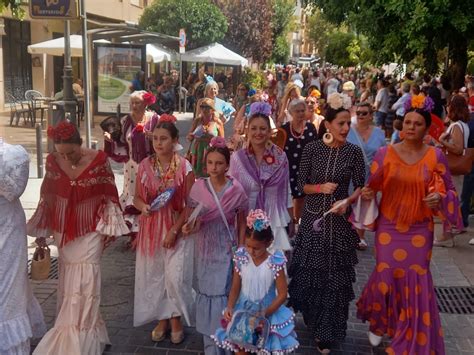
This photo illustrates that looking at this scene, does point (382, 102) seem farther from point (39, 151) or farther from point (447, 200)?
point (447, 200)

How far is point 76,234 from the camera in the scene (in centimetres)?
404

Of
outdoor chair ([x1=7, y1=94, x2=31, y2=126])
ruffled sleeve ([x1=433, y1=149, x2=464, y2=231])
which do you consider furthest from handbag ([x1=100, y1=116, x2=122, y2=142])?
outdoor chair ([x1=7, y1=94, x2=31, y2=126])

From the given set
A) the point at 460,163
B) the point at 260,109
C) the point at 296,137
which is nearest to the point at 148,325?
the point at 260,109

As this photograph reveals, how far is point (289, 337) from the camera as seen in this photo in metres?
3.60

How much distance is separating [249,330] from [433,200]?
158 centimetres

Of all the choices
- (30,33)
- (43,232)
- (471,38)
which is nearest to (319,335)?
(43,232)

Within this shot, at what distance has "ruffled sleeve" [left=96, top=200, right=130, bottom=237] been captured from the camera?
407cm

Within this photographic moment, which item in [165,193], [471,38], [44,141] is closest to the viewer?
[165,193]

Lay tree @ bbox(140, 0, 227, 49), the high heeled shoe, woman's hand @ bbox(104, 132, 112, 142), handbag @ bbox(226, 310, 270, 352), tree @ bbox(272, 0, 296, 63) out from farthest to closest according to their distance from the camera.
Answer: tree @ bbox(272, 0, 296, 63) → tree @ bbox(140, 0, 227, 49) → the high heeled shoe → woman's hand @ bbox(104, 132, 112, 142) → handbag @ bbox(226, 310, 270, 352)

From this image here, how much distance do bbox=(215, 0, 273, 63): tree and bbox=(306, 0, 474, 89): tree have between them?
986 inches

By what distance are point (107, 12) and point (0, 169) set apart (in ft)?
77.3

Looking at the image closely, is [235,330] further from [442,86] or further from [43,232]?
[442,86]

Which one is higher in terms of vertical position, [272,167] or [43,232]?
[272,167]

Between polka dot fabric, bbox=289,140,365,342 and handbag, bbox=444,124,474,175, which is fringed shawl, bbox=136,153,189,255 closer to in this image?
polka dot fabric, bbox=289,140,365,342
